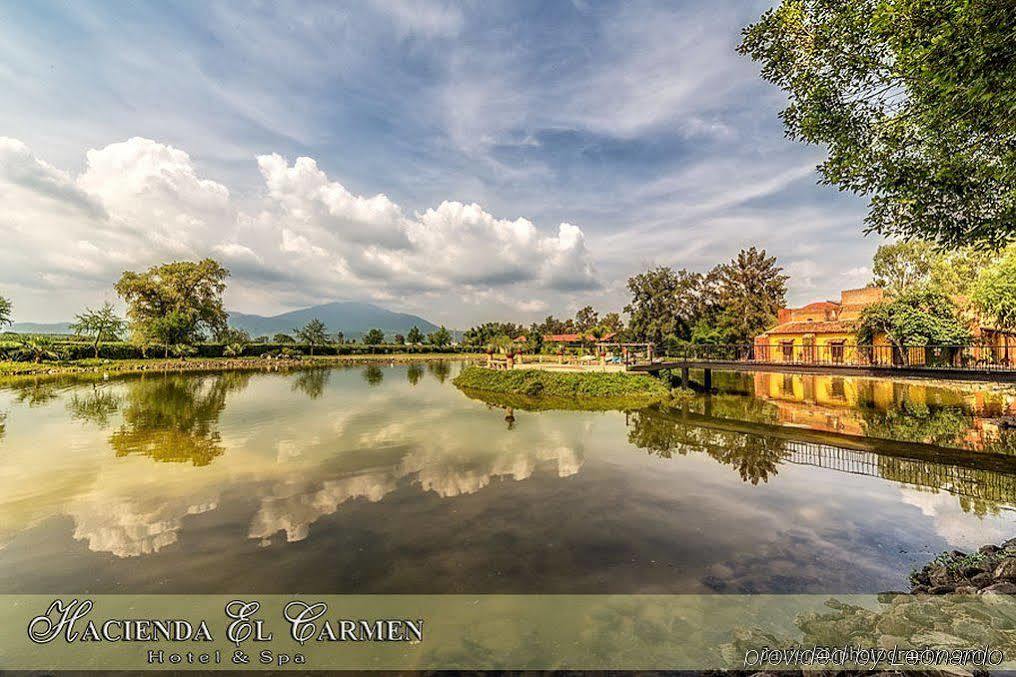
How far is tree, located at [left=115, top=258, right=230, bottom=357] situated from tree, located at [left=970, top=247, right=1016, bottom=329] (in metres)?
76.2

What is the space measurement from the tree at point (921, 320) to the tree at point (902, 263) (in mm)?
21466

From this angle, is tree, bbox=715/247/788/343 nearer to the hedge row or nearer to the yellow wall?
the yellow wall

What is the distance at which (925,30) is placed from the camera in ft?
26.2

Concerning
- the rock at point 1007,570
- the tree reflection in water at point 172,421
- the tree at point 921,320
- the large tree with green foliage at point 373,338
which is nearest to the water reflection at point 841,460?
the rock at point 1007,570

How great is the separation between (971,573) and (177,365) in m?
62.5

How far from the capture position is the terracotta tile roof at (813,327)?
117 feet

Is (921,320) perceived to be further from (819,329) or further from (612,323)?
(612,323)

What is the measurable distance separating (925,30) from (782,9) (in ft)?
14.5

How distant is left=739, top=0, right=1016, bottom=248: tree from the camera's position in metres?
7.27

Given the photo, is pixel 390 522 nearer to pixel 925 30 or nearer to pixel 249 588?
pixel 249 588

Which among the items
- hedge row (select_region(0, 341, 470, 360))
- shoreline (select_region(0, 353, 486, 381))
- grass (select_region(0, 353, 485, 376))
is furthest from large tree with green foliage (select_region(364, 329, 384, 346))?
grass (select_region(0, 353, 485, 376))

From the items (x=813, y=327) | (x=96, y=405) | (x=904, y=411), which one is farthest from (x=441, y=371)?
(x=904, y=411)

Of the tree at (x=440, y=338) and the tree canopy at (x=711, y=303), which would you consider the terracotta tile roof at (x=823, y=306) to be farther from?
the tree at (x=440, y=338)

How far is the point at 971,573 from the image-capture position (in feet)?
21.2
